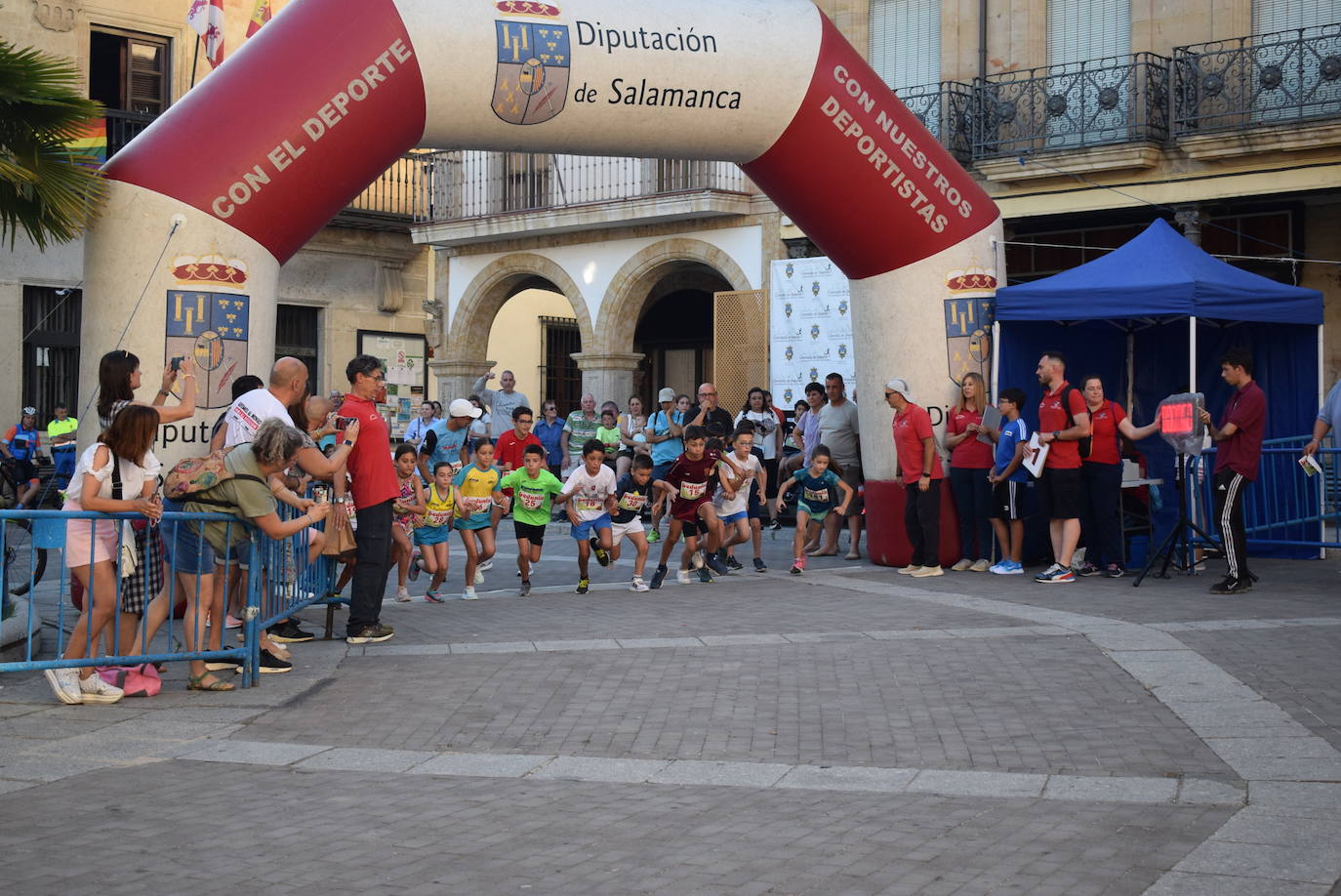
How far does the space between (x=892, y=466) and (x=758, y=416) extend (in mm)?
5205

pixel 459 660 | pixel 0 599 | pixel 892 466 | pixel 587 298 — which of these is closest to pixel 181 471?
pixel 0 599

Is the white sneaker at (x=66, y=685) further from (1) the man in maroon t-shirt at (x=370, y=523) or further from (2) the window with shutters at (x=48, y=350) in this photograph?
(2) the window with shutters at (x=48, y=350)

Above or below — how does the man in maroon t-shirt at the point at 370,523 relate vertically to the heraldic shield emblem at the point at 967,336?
below

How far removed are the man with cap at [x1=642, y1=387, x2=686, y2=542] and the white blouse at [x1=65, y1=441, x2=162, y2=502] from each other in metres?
8.64

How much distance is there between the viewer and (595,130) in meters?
11.9

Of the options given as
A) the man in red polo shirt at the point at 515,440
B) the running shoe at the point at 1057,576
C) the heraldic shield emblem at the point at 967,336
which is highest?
the heraldic shield emblem at the point at 967,336

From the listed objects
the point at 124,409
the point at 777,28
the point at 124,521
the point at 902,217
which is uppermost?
the point at 777,28

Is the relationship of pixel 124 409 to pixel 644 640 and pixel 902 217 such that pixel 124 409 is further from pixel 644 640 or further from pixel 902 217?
pixel 902 217

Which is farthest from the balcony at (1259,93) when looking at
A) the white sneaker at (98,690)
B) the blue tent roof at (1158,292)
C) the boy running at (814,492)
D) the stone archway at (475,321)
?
the white sneaker at (98,690)

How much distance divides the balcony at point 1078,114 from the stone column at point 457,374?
10.6 meters

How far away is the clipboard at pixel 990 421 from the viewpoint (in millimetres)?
13086

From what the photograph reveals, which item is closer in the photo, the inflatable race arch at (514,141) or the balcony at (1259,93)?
the inflatable race arch at (514,141)

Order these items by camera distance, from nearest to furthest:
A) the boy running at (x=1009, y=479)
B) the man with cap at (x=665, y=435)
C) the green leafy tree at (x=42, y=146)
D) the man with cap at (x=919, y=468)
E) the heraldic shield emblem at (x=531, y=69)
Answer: the green leafy tree at (x=42, y=146) → the heraldic shield emblem at (x=531, y=69) → the boy running at (x=1009, y=479) → the man with cap at (x=919, y=468) → the man with cap at (x=665, y=435)

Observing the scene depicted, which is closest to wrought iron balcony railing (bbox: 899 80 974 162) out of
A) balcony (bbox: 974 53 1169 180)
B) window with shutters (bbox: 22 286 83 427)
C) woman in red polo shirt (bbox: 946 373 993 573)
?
balcony (bbox: 974 53 1169 180)
